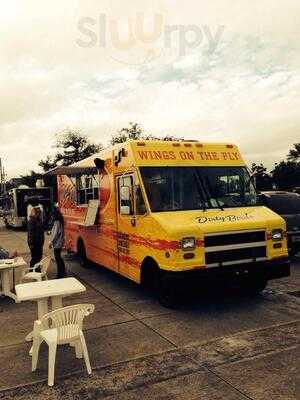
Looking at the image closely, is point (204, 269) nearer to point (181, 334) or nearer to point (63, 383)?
point (181, 334)

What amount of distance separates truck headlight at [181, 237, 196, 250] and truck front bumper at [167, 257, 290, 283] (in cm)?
38

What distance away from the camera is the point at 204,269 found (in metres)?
6.90

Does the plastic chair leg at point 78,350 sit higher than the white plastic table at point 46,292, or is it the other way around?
the white plastic table at point 46,292

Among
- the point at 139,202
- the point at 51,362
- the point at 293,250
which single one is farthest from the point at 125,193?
the point at 293,250

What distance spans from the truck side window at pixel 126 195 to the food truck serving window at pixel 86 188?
6.08ft

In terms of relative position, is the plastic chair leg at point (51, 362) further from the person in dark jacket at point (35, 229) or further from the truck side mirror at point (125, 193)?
the person in dark jacket at point (35, 229)

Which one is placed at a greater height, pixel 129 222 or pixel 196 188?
pixel 196 188

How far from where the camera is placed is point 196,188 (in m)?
7.94

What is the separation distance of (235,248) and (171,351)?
7.55 feet

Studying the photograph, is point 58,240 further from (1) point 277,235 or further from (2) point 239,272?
(1) point 277,235

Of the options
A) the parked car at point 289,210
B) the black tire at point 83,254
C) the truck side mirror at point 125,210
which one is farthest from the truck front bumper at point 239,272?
the black tire at point 83,254

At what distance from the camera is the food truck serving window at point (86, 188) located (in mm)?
10336

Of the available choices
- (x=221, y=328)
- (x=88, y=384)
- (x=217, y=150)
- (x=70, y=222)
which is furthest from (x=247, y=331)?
(x=70, y=222)

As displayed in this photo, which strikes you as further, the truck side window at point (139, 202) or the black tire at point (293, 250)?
the black tire at point (293, 250)
